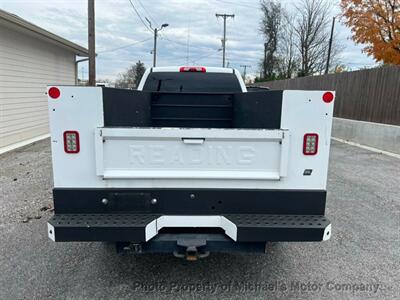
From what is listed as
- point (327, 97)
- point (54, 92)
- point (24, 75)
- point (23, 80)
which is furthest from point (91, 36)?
point (327, 97)

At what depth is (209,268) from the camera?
3.36 meters

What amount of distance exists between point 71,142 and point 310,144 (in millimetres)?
1914

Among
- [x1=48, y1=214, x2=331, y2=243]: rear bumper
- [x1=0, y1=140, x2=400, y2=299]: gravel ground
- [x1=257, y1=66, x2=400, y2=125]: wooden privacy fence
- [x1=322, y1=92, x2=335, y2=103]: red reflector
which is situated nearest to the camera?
[x1=48, y1=214, x2=331, y2=243]: rear bumper

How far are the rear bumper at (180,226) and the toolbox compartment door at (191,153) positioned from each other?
1.09 ft

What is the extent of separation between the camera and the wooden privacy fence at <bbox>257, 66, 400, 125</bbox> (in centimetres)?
1067

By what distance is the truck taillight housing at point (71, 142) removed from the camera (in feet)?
8.60

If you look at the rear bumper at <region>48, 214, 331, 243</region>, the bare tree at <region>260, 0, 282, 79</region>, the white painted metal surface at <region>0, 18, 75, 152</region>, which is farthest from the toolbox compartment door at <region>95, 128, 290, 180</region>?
the bare tree at <region>260, 0, 282, 79</region>

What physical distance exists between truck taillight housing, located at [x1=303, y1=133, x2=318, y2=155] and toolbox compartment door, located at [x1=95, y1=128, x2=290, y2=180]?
6.2 inches

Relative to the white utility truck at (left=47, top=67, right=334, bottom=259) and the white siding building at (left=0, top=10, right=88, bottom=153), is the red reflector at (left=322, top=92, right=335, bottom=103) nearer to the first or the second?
the white utility truck at (left=47, top=67, right=334, bottom=259)

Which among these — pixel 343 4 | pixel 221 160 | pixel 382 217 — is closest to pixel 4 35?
pixel 221 160

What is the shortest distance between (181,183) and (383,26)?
1717 cm

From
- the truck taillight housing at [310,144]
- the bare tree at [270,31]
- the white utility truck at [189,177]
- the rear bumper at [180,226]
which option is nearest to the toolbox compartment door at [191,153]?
the white utility truck at [189,177]

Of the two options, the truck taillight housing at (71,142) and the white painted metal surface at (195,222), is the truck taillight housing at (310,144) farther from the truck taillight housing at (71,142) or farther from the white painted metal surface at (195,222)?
the truck taillight housing at (71,142)

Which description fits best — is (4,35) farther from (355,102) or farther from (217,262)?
(355,102)
